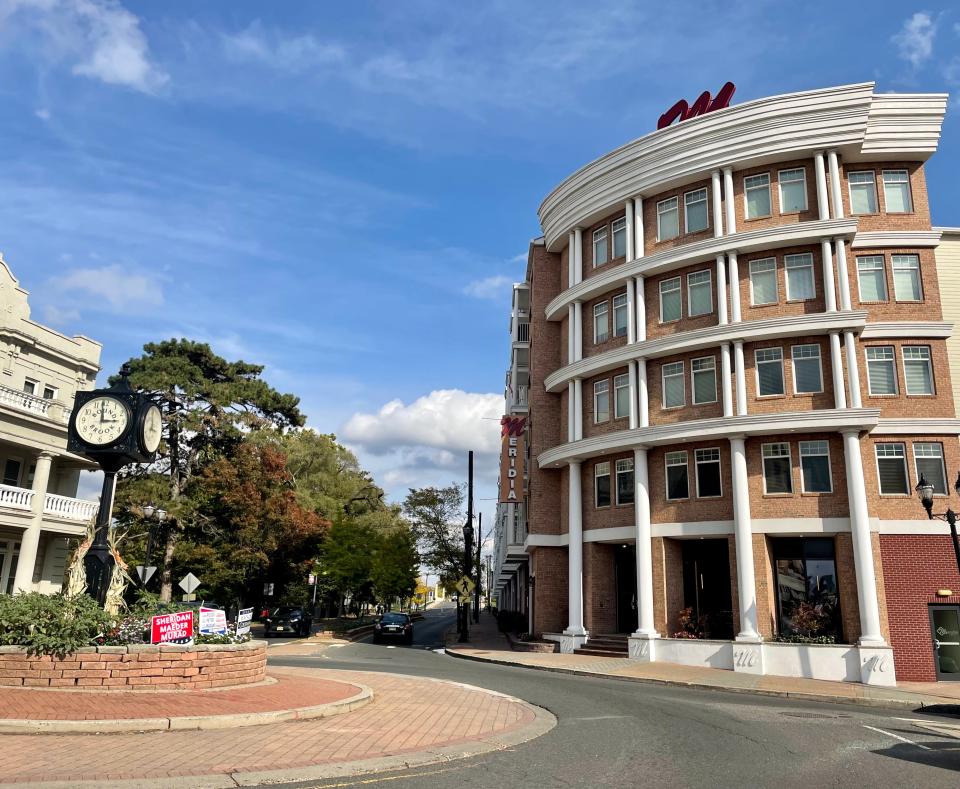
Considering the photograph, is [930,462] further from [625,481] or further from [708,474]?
[625,481]

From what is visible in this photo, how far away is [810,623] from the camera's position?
943 inches

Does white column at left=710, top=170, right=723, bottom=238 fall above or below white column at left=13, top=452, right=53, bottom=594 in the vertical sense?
above

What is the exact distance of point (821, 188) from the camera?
2605cm

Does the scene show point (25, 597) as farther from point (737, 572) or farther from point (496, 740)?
point (737, 572)

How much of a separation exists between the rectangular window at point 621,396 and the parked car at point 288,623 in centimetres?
2054

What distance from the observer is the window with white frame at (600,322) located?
31016 millimetres

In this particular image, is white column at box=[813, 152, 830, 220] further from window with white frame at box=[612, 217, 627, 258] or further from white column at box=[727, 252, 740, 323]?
window with white frame at box=[612, 217, 627, 258]

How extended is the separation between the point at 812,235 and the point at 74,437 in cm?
2228

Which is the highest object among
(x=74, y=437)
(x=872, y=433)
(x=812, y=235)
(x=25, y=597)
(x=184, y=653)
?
(x=812, y=235)

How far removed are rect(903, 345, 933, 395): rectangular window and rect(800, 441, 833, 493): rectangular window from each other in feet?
11.5

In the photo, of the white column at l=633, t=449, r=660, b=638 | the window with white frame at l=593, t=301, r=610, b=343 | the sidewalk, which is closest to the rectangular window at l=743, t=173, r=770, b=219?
the window with white frame at l=593, t=301, r=610, b=343

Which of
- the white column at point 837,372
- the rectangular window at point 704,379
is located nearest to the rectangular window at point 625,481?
the rectangular window at point 704,379

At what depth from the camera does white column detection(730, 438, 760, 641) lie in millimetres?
24172

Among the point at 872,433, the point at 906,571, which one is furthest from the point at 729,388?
the point at 906,571
